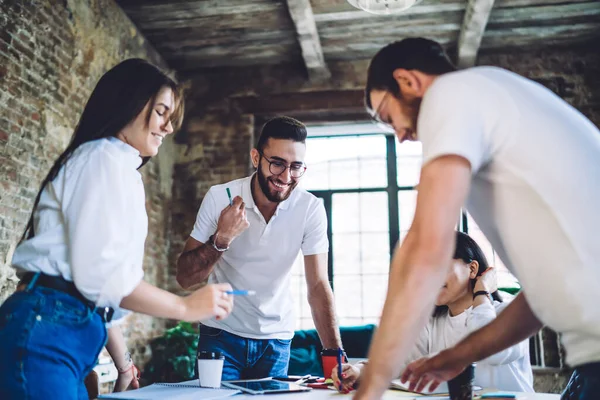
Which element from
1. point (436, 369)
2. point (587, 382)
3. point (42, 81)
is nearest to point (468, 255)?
point (436, 369)

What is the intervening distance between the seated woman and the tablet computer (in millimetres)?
646

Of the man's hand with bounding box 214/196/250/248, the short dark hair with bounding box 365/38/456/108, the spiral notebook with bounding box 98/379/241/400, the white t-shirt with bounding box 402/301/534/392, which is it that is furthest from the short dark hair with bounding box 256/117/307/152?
the short dark hair with bounding box 365/38/456/108

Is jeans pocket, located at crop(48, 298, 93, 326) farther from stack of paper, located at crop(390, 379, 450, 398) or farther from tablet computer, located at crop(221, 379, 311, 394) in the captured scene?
stack of paper, located at crop(390, 379, 450, 398)

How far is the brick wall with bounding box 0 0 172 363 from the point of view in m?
3.41

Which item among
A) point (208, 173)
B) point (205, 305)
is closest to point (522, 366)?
point (205, 305)

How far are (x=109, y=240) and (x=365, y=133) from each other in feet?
17.3

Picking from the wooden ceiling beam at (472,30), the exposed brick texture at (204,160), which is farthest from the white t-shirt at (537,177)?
the exposed brick texture at (204,160)

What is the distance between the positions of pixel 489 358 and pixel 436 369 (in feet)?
2.56

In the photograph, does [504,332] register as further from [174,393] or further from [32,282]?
[32,282]

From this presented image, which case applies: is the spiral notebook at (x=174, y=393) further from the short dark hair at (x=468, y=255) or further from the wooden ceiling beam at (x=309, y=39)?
the wooden ceiling beam at (x=309, y=39)

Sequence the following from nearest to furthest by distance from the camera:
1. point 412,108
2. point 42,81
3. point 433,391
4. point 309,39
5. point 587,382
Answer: point 587,382 → point 412,108 → point 433,391 → point 42,81 → point 309,39

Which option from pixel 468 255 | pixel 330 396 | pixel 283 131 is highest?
pixel 283 131

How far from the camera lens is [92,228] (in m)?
1.16

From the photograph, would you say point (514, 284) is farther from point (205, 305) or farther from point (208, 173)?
point (205, 305)
